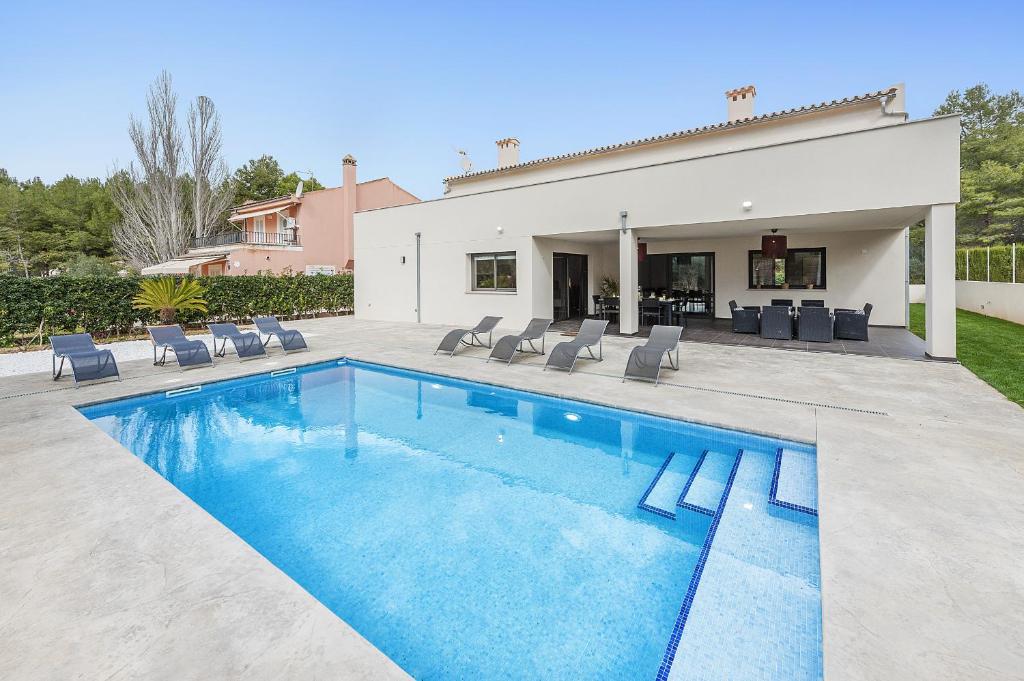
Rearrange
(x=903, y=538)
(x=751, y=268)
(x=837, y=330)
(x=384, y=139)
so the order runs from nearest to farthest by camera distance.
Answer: (x=903, y=538) < (x=837, y=330) < (x=751, y=268) < (x=384, y=139)

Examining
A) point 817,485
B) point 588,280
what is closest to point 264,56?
point 588,280

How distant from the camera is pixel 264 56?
19938mm

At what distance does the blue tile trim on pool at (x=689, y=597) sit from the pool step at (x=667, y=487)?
40 centimetres

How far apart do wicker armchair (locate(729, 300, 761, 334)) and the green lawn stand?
13.8 ft

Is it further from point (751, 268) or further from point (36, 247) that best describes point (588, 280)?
point (36, 247)

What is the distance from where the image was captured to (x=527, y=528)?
4297mm

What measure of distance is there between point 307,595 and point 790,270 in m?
17.2

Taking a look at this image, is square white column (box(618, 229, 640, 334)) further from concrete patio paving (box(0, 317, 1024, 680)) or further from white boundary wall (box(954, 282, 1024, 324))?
white boundary wall (box(954, 282, 1024, 324))

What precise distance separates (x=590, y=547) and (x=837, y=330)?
1169 centimetres

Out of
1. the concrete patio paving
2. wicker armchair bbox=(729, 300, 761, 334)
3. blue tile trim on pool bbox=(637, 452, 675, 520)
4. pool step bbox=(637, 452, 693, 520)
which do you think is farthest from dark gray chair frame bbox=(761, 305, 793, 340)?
blue tile trim on pool bbox=(637, 452, 675, 520)

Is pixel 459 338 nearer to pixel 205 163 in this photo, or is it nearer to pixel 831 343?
pixel 831 343

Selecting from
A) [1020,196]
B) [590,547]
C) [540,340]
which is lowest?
[590,547]

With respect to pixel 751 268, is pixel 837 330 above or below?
below

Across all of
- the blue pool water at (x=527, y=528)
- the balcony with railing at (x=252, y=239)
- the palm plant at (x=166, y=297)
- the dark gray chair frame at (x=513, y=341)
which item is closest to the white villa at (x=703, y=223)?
the dark gray chair frame at (x=513, y=341)
